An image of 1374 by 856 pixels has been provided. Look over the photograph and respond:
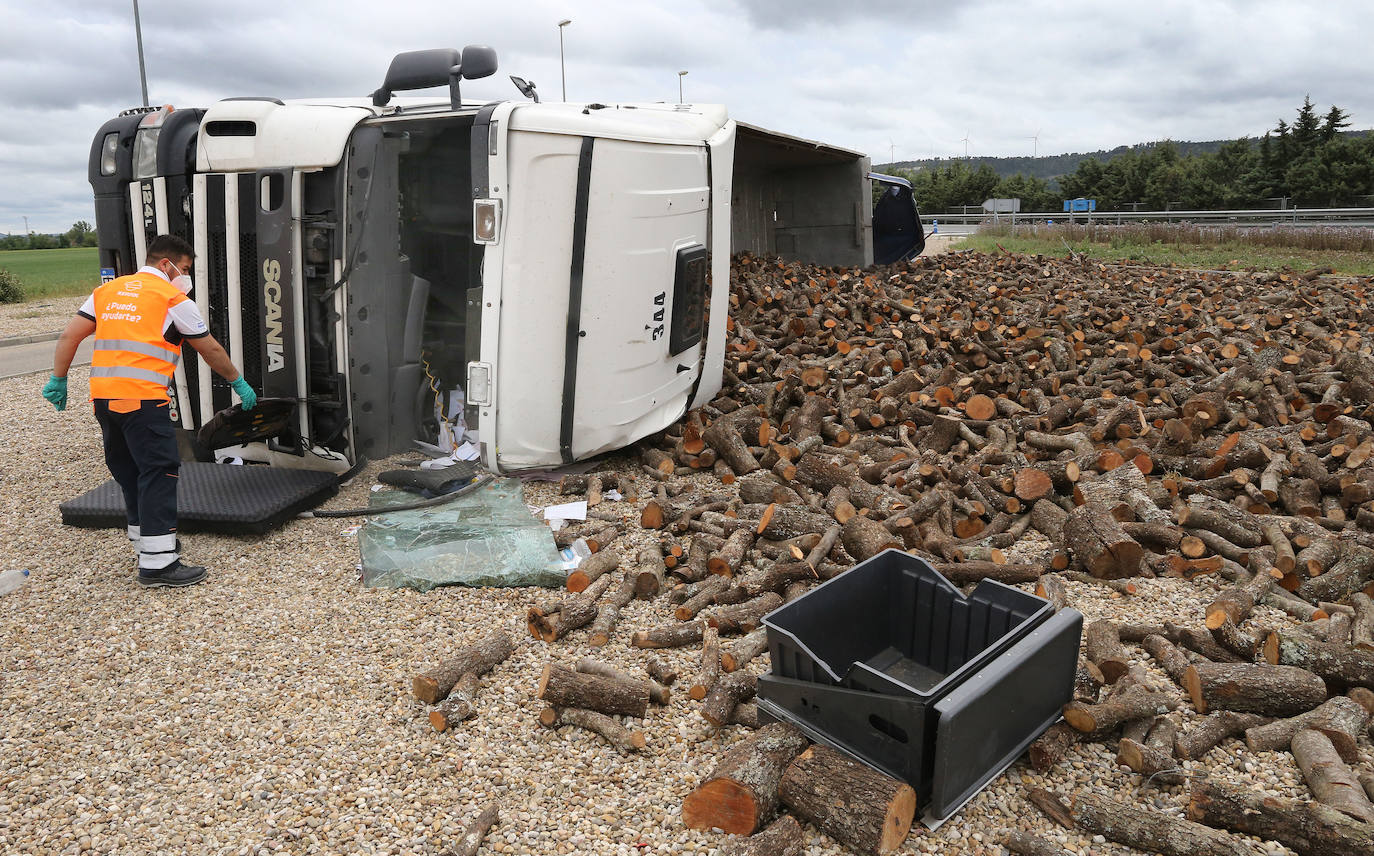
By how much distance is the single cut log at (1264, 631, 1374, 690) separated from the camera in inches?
150

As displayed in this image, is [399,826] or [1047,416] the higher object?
[1047,416]

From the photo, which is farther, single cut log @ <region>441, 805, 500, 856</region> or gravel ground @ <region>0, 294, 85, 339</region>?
gravel ground @ <region>0, 294, 85, 339</region>

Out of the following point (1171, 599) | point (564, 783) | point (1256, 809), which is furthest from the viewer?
point (1171, 599)

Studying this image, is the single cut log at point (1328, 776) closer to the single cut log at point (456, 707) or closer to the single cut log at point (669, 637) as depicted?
the single cut log at point (669, 637)

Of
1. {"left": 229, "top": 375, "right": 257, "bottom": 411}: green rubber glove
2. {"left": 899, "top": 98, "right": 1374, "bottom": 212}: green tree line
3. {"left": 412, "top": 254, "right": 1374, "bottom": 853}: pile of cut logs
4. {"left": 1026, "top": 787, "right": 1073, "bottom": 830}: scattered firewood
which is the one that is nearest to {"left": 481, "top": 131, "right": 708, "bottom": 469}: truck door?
{"left": 412, "top": 254, "right": 1374, "bottom": 853}: pile of cut logs

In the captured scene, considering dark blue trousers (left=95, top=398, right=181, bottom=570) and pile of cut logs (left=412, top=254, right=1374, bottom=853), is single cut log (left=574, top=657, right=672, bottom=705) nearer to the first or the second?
pile of cut logs (left=412, top=254, right=1374, bottom=853)

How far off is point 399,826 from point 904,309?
914 centimetres

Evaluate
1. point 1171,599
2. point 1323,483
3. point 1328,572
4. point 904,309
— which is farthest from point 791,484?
point 904,309

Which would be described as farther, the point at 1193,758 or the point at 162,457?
the point at 162,457

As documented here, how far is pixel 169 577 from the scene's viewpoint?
16.7ft

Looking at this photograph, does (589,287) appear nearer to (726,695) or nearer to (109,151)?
(726,695)

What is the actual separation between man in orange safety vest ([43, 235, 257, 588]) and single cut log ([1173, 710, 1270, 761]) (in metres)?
4.99

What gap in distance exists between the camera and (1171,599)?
478 centimetres

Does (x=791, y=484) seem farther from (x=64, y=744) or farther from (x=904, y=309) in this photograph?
(x=904, y=309)
